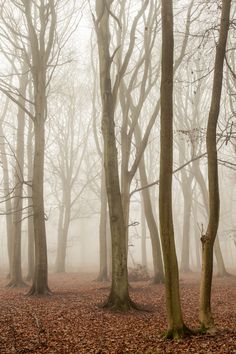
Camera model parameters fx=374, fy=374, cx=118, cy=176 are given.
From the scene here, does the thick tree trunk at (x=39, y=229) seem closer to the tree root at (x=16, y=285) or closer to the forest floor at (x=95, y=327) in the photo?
the forest floor at (x=95, y=327)

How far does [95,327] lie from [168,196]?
3216 millimetres

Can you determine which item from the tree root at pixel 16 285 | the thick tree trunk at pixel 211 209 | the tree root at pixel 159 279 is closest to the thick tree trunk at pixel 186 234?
the tree root at pixel 159 279

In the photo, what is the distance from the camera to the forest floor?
5.89 metres

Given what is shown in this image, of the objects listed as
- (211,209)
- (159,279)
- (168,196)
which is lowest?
(159,279)

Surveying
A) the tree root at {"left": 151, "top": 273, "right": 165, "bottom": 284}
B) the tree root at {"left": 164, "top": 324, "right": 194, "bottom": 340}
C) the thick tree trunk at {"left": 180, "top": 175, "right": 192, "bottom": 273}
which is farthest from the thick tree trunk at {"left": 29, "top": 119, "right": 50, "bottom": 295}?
the thick tree trunk at {"left": 180, "top": 175, "right": 192, "bottom": 273}

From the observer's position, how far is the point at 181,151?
23.9 m

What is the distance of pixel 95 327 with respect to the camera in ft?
24.5

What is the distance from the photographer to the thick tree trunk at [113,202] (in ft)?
29.7

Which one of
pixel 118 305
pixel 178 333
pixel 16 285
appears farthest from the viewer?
pixel 16 285

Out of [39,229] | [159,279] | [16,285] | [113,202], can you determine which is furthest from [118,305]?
[16,285]

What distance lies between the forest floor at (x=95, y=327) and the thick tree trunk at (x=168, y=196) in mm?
429

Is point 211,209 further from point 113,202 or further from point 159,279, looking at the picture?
point 159,279

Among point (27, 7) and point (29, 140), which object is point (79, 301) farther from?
point (29, 140)

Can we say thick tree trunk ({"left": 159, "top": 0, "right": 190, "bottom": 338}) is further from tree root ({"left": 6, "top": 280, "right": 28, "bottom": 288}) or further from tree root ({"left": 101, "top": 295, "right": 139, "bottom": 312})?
tree root ({"left": 6, "top": 280, "right": 28, "bottom": 288})
